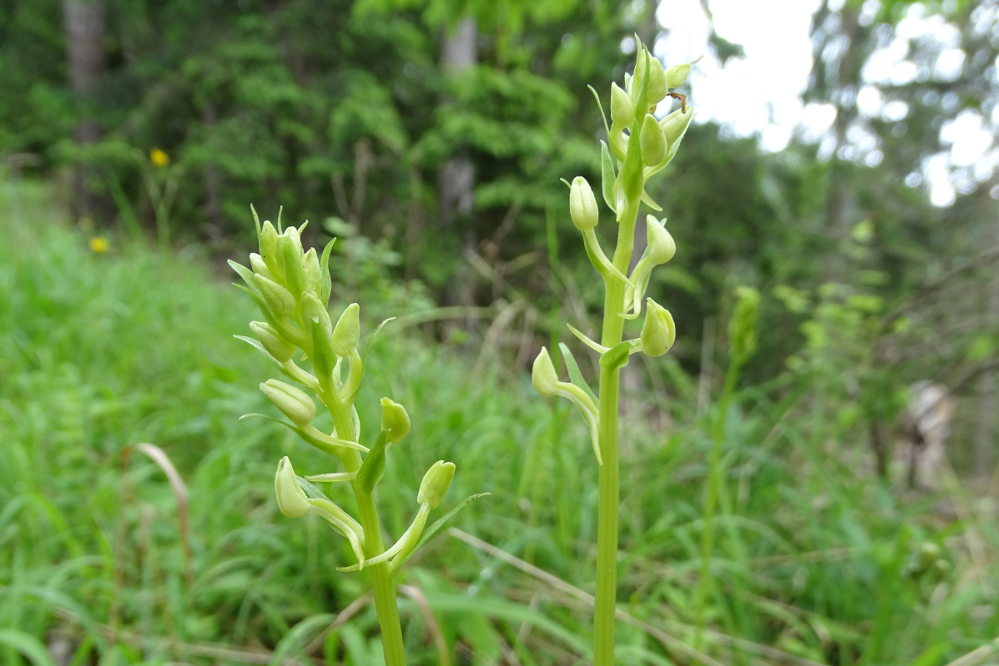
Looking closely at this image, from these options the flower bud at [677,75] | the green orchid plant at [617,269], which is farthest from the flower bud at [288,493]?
the flower bud at [677,75]

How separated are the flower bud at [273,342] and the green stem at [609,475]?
0.26 m

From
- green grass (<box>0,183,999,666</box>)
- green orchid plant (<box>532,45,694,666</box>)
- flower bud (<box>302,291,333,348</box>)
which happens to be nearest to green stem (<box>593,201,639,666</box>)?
green orchid plant (<box>532,45,694,666</box>)

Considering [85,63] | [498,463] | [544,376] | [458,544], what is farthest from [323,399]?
[85,63]

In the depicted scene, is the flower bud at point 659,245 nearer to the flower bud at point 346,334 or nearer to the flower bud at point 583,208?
the flower bud at point 583,208

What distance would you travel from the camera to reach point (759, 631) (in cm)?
163

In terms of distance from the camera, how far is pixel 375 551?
496mm

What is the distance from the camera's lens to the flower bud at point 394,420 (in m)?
0.49

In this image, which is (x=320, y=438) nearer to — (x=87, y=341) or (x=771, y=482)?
(x=771, y=482)

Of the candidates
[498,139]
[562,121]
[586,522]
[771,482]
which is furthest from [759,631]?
[562,121]

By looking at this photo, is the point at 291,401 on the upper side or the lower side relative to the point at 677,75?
lower

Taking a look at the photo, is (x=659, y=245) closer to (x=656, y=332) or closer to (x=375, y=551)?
(x=656, y=332)

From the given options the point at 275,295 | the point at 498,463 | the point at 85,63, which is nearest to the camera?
the point at 275,295

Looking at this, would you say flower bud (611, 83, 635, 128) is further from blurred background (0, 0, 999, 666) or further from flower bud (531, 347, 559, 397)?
blurred background (0, 0, 999, 666)

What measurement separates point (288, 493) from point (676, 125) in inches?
17.6
